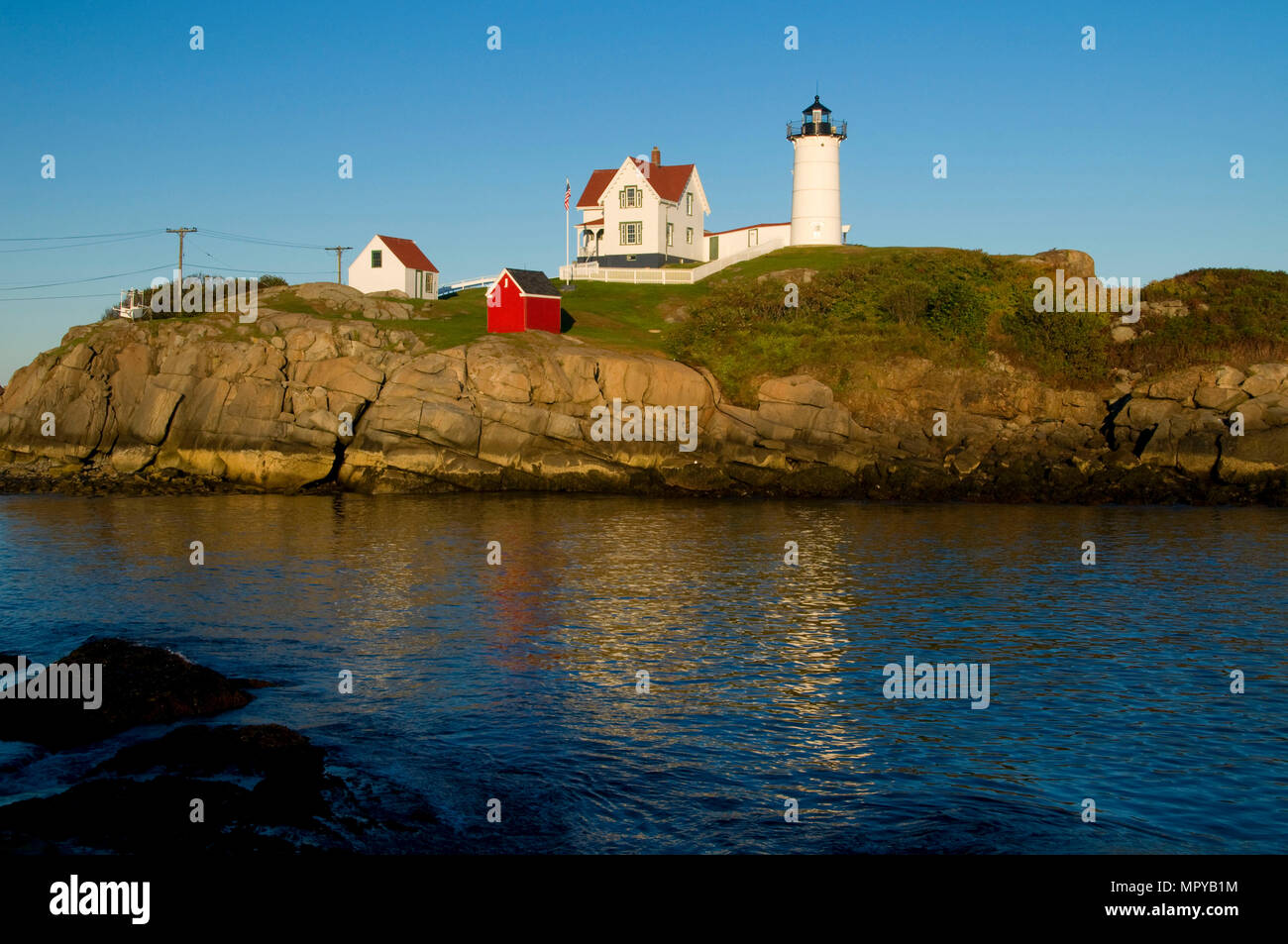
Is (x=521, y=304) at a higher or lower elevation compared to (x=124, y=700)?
higher

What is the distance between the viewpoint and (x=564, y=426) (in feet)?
167

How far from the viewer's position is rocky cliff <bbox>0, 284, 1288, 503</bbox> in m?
49.0

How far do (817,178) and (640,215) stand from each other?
1460 cm

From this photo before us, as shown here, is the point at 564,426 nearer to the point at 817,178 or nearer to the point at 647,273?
the point at 647,273

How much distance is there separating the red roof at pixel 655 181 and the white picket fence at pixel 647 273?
7772 mm

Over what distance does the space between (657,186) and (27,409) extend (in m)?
48.1

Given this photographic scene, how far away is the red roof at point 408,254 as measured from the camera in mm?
73062

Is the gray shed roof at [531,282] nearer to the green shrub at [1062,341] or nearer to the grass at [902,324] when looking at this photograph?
the grass at [902,324]

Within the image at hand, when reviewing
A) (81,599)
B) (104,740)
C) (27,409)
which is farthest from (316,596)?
(27,409)

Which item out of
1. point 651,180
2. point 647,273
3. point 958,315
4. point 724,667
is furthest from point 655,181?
point 724,667

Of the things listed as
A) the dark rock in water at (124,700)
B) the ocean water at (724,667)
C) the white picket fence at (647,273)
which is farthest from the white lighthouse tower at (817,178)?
the dark rock in water at (124,700)

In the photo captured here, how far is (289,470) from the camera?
1991 inches

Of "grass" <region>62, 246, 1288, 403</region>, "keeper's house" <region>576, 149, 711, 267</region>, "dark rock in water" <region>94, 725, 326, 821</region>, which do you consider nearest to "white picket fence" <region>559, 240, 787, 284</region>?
"keeper's house" <region>576, 149, 711, 267</region>
